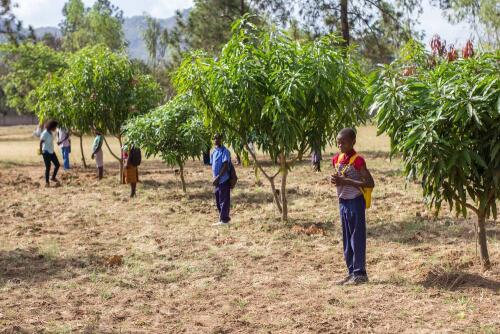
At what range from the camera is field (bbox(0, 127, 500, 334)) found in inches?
233

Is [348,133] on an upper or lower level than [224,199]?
upper

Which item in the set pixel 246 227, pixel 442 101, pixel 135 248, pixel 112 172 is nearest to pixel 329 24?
pixel 112 172

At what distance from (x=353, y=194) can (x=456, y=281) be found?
1389mm

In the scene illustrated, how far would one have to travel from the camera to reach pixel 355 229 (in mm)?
6738

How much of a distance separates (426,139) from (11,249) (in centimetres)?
611

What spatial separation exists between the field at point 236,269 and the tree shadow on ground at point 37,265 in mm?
26

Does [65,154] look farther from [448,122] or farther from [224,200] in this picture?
[448,122]

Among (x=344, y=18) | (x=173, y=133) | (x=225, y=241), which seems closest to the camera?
(x=225, y=241)

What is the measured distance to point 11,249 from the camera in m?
9.29

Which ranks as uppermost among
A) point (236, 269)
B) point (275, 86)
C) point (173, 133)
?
point (275, 86)

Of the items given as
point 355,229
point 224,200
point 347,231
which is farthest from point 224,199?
point 355,229

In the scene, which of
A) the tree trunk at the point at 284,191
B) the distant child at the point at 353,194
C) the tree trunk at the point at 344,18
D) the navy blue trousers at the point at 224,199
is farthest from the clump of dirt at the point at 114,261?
the tree trunk at the point at 344,18

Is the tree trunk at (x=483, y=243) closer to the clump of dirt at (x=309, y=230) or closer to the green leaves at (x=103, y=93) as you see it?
the clump of dirt at (x=309, y=230)

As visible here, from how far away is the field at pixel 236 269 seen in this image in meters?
5.91
